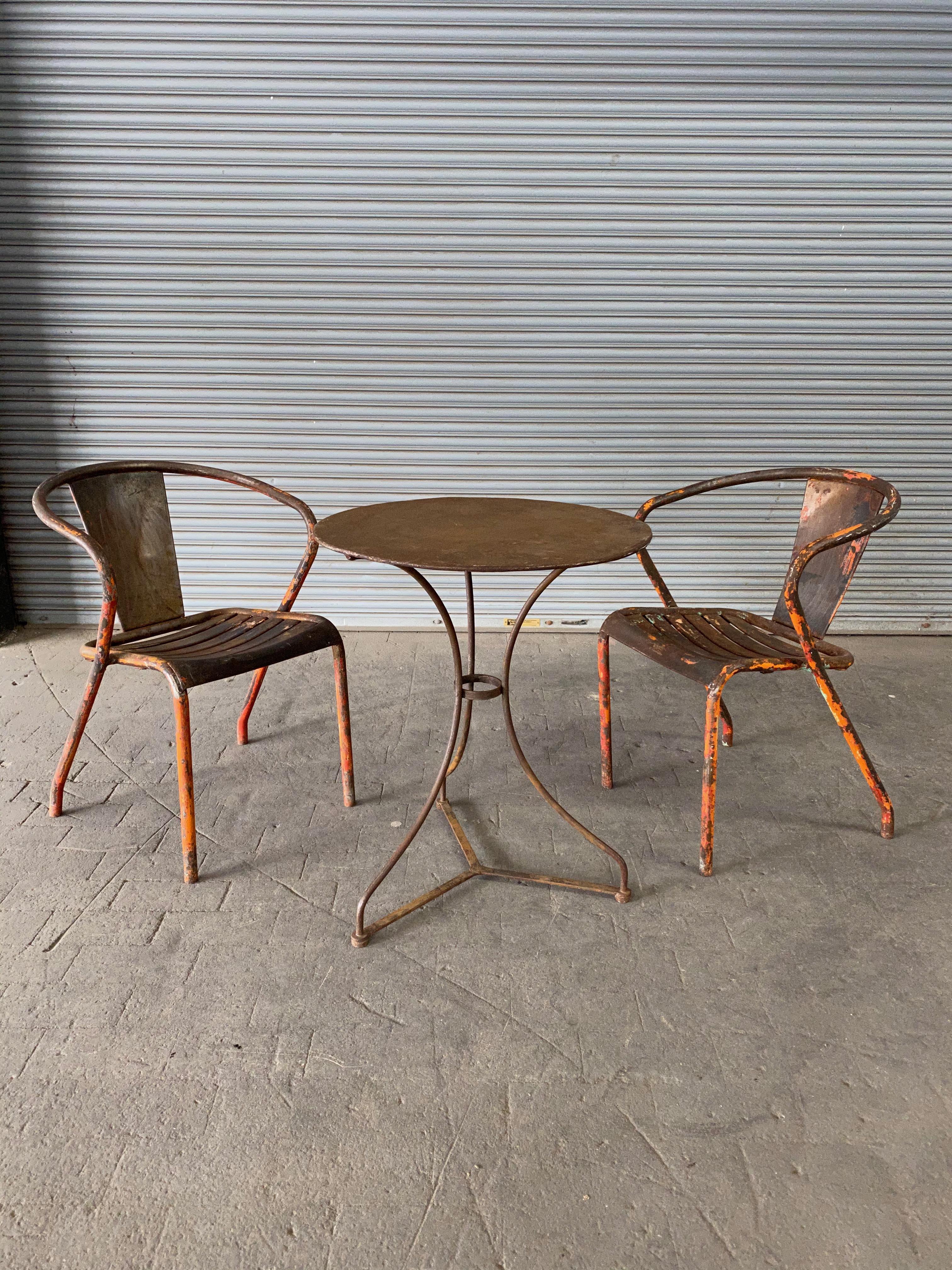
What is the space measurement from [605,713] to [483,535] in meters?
0.80

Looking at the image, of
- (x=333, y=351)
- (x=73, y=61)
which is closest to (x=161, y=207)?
(x=73, y=61)

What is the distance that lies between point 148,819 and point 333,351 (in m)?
2.22

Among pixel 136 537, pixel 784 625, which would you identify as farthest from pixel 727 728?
pixel 136 537

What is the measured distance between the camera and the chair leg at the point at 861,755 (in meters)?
2.61

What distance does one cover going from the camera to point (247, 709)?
3195 millimetres

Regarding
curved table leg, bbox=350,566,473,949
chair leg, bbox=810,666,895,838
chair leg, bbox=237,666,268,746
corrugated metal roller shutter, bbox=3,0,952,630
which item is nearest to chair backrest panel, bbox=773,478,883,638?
chair leg, bbox=810,666,895,838

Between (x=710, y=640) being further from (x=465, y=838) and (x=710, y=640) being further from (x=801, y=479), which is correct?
(x=465, y=838)

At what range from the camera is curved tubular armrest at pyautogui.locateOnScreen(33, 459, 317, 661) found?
2.54 m

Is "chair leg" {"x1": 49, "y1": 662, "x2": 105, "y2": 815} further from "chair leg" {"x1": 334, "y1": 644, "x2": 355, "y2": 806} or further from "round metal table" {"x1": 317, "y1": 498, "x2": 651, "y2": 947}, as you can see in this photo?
"round metal table" {"x1": 317, "y1": 498, "x2": 651, "y2": 947}

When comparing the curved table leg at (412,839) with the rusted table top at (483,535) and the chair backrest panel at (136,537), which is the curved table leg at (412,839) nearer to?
the rusted table top at (483,535)

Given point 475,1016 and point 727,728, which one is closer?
point 475,1016

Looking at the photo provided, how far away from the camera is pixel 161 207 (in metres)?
3.93

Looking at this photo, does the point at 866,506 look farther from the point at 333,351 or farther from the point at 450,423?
the point at 333,351

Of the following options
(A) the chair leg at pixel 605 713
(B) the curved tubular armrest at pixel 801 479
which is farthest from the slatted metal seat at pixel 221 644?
(B) the curved tubular armrest at pixel 801 479
